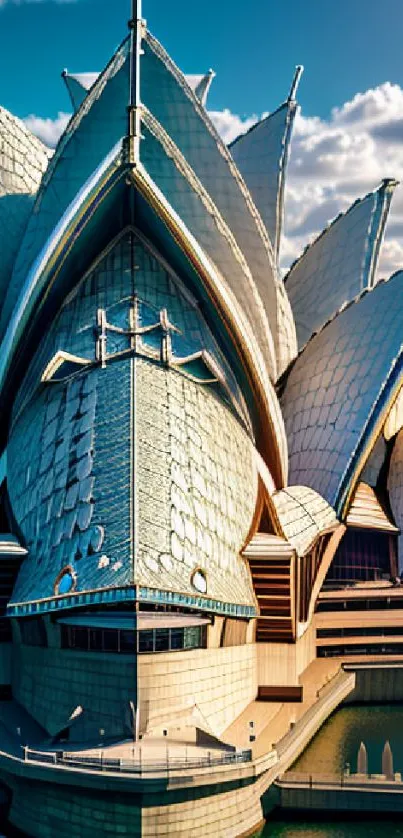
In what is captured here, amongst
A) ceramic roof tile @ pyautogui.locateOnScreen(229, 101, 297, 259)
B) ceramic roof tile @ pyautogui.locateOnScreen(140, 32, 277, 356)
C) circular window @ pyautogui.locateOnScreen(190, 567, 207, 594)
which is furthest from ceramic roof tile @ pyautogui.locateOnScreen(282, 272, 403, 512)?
circular window @ pyautogui.locateOnScreen(190, 567, 207, 594)

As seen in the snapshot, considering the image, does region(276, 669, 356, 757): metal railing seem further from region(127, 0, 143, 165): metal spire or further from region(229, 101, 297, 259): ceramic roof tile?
region(229, 101, 297, 259): ceramic roof tile

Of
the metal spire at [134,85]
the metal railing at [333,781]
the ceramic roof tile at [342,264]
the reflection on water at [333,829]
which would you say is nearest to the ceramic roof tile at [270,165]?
the ceramic roof tile at [342,264]

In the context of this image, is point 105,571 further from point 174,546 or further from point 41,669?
point 41,669

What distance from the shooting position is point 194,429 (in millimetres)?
31562

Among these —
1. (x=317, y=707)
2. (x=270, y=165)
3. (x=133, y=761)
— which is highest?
(x=270, y=165)

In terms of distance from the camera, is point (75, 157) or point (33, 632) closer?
point (33, 632)

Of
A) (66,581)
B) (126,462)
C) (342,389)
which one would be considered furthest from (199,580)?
(342,389)

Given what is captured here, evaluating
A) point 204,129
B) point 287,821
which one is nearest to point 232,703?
point 287,821

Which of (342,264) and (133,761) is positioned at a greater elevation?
(342,264)

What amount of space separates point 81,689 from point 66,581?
2.93 meters

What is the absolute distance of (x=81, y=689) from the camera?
26.3 meters

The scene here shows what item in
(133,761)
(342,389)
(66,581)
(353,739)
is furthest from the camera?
(342,389)

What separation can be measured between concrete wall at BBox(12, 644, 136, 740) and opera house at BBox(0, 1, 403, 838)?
0.08 m

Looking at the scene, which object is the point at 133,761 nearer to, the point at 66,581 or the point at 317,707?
the point at 66,581
